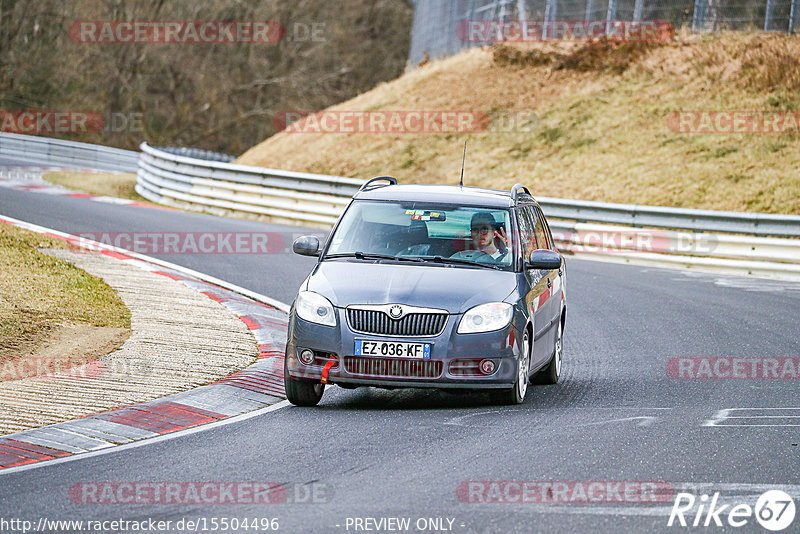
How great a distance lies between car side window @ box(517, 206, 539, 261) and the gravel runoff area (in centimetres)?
272

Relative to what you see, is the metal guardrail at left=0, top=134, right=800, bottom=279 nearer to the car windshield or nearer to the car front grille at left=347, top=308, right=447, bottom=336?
the car windshield

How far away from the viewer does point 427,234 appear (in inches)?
384

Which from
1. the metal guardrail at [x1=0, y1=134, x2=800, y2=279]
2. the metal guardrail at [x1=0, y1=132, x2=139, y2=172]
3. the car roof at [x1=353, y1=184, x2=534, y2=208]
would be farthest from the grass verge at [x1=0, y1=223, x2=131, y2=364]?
the metal guardrail at [x1=0, y1=132, x2=139, y2=172]

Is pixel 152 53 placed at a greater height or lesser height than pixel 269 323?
greater

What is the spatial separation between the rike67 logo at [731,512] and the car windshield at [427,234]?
3494 millimetres

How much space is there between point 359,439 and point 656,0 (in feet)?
94.7

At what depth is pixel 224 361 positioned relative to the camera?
416 inches

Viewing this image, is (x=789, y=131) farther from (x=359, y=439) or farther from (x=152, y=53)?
(x=152, y=53)

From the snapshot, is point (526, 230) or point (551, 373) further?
point (551, 373)

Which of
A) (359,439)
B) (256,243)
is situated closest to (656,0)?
(256,243)

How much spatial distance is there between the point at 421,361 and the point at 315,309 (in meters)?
0.92

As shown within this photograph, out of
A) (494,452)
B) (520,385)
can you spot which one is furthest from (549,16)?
(494,452)

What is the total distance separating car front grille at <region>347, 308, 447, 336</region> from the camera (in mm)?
8719

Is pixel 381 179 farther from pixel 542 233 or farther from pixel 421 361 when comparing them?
pixel 421 361
